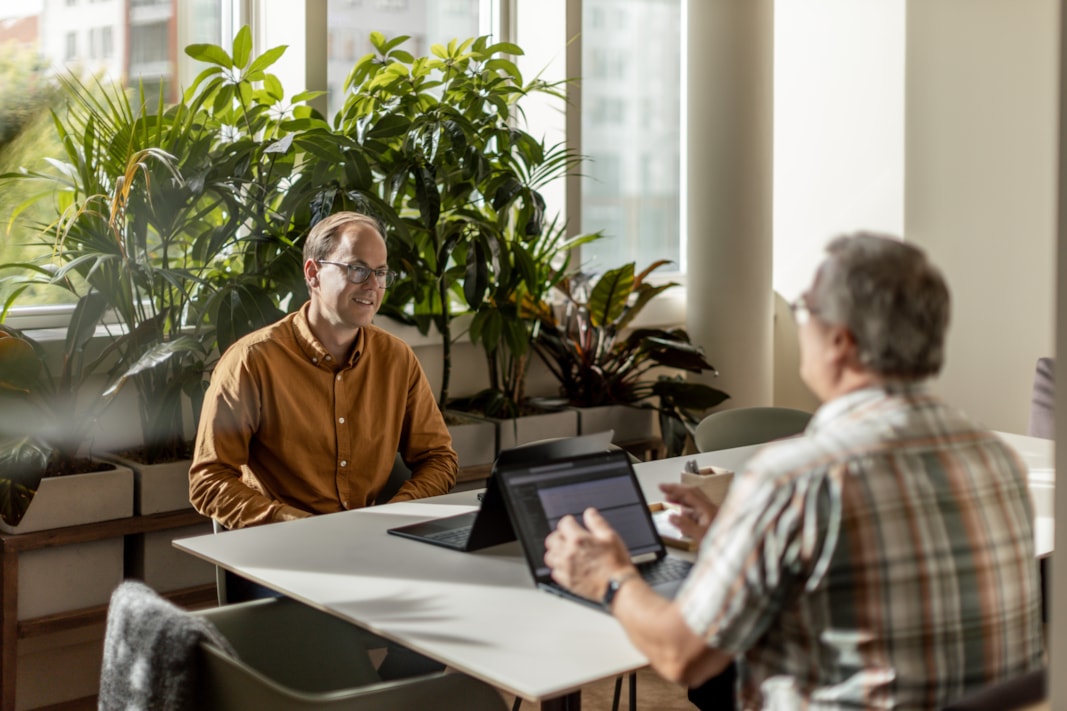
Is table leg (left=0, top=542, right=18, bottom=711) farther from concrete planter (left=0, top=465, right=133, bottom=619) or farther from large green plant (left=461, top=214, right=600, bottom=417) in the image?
large green plant (left=461, top=214, right=600, bottom=417)

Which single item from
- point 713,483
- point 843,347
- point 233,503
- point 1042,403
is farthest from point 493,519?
point 1042,403

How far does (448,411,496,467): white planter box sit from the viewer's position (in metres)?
4.39

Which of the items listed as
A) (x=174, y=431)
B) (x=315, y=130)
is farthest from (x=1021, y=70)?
(x=174, y=431)

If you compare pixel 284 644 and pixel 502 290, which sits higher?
pixel 502 290

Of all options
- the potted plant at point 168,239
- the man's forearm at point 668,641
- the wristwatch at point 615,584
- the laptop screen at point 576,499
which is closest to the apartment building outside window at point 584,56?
the potted plant at point 168,239

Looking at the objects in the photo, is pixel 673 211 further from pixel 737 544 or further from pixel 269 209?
pixel 737 544

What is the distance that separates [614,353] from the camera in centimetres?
502

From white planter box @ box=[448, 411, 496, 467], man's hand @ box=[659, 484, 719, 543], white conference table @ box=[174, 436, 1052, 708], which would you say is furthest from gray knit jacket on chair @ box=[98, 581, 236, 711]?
white planter box @ box=[448, 411, 496, 467]

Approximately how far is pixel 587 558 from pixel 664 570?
0.40 m

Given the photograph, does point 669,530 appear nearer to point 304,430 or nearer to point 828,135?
point 304,430

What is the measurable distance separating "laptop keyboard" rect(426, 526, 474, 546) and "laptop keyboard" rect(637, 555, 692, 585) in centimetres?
38

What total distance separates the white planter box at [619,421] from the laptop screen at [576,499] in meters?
2.54

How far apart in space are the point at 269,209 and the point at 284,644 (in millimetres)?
1843

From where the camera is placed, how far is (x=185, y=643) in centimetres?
182
